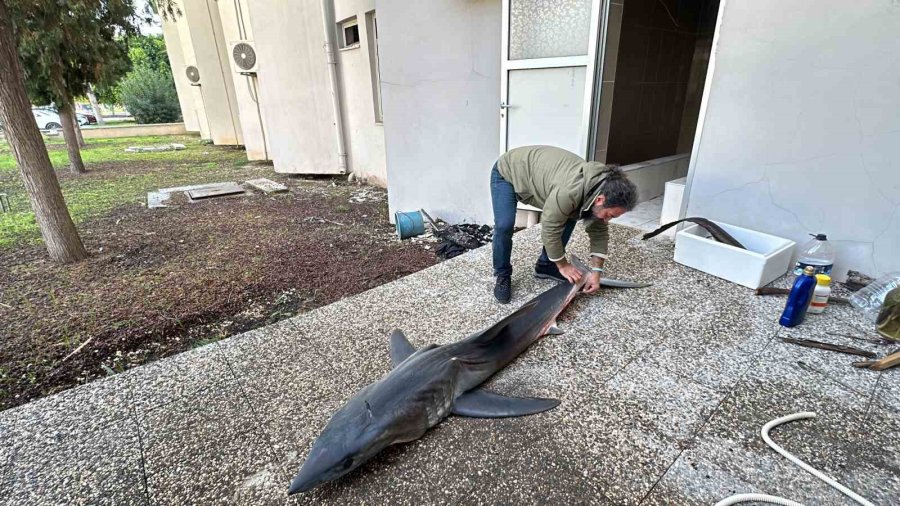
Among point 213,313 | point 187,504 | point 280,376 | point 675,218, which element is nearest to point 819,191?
point 675,218

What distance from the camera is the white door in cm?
361

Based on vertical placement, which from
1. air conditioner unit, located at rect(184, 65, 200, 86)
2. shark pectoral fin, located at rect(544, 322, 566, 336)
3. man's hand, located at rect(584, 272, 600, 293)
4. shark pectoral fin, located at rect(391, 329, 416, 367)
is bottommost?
shark pectoral fin, located at rect(544, 322, 566, 336)

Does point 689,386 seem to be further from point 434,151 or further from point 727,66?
point 434,151

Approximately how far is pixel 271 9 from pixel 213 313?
24.6 ft

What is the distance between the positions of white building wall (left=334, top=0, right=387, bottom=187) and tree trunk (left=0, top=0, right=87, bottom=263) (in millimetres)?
4556

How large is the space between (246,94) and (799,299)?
12921mm

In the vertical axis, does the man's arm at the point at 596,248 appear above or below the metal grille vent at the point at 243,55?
below

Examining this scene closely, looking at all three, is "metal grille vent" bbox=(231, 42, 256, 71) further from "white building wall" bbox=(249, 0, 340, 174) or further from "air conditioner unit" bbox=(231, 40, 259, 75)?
"white building wall" bbox=(249, 0, 340, 174)

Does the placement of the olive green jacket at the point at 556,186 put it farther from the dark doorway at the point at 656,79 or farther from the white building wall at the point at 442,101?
the white building wall at the point at 442,101

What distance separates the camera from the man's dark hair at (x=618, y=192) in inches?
79.0

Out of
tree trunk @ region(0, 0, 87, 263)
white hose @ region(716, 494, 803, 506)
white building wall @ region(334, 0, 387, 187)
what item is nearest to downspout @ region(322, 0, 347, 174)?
white building wall @ region(334, 0, 387, 187)

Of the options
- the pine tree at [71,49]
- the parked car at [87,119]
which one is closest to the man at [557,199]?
the pine tree at [71,49]

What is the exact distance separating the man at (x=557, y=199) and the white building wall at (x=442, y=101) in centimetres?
226

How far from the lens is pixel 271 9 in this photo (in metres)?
8.32
